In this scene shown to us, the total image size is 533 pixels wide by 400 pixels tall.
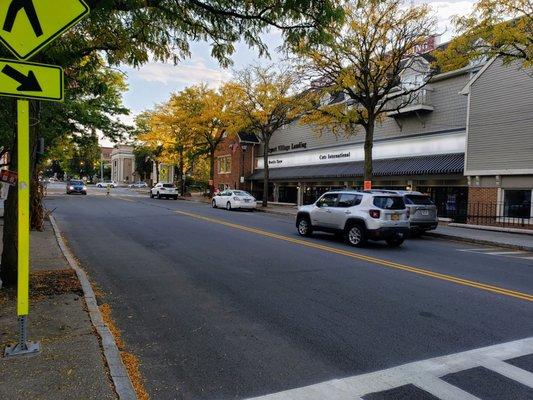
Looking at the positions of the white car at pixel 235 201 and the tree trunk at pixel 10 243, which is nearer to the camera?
the tree trunk at pixel 10 243

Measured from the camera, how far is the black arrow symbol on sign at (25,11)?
4.23 meters

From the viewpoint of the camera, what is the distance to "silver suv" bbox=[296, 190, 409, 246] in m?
13.2

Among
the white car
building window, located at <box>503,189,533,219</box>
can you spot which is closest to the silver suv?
building window, located at <box>503,189,533,219</box>

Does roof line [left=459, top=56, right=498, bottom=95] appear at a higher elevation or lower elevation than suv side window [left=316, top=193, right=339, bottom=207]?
higher

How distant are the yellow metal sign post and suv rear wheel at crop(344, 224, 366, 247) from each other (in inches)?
412

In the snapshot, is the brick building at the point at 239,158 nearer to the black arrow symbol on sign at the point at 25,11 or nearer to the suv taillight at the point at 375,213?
the suv taillight at the point at 375,213

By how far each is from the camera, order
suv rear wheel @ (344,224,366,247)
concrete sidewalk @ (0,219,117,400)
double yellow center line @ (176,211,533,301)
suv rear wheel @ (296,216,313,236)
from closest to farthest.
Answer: concrete sidewalk @ (0,219,117,400) → double yellow center line @ (176,211,533,301) → suv rear wheel @ (344,224,366,247) → suv rear wheel @ (296,216,313,236)

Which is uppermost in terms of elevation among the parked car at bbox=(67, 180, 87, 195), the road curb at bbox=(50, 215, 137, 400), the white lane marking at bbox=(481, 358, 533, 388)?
the parked car at bbox=(67, 180, 87, 195)

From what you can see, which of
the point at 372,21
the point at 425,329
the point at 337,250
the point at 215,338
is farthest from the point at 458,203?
the point at 215,338

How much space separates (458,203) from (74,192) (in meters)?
40.9

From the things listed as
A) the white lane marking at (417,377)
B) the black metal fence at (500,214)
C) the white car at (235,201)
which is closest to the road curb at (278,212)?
the white car at (235,201)

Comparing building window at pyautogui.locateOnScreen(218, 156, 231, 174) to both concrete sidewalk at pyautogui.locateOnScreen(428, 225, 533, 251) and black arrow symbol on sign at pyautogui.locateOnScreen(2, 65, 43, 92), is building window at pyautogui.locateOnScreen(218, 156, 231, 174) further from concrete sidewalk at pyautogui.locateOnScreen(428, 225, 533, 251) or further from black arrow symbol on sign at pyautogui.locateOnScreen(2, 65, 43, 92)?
black arrow symbol on sign at pyautogui.locateOnScreen(2, 65, 43, 92)

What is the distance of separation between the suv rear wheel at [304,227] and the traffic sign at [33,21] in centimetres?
1203

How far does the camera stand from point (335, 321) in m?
5.88
